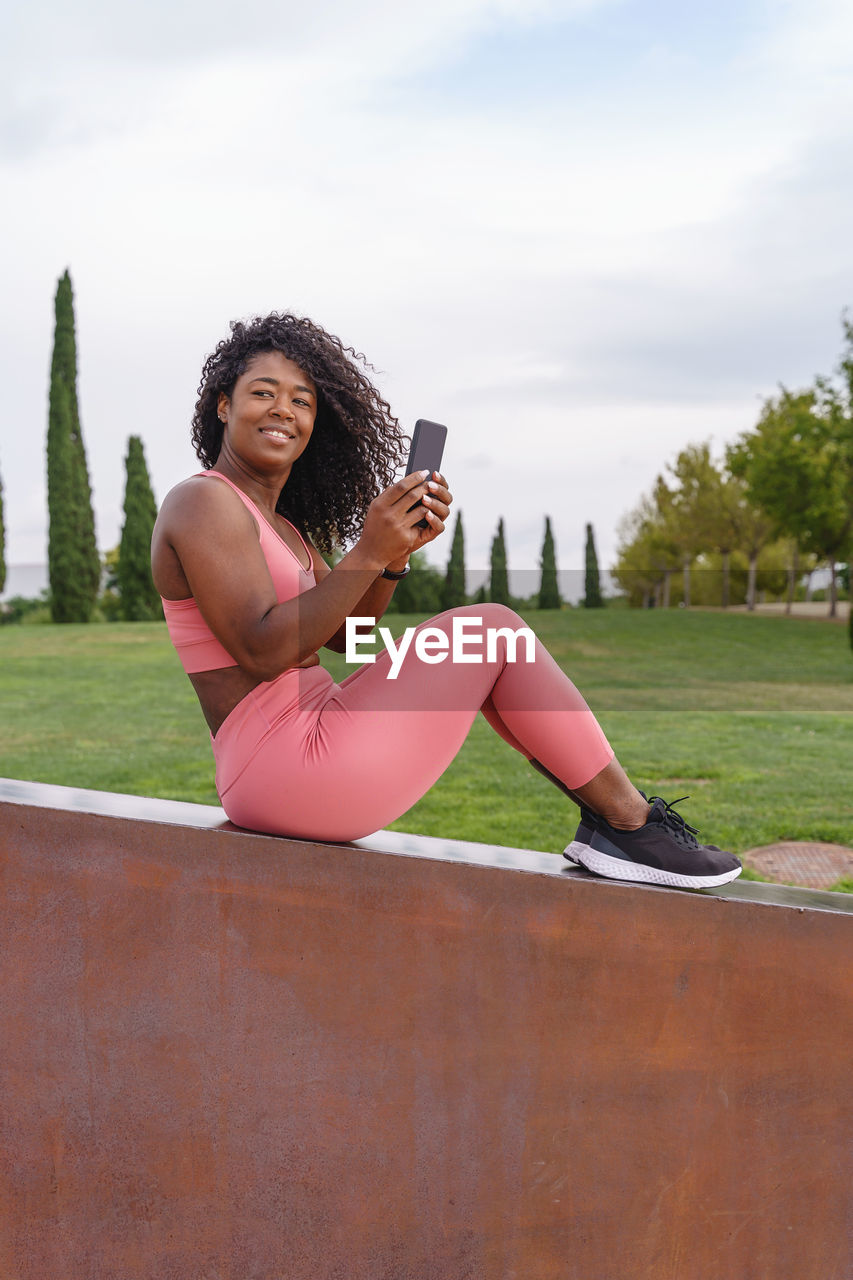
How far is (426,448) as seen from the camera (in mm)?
2154

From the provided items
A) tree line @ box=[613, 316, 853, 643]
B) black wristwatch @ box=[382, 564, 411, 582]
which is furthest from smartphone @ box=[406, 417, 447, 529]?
tree line @ box=[613, 316, 853, 643]

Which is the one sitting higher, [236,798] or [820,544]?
[820,544]

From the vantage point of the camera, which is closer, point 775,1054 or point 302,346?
point 775,1054

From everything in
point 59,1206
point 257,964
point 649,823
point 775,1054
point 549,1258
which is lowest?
point 549,1258

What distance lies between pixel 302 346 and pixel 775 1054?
1810 mm

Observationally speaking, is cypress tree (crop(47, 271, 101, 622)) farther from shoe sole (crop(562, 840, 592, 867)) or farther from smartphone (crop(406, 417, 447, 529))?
shoe sole (crop(562, 840, 592, 867))

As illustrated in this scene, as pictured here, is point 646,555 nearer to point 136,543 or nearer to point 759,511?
point 759,511

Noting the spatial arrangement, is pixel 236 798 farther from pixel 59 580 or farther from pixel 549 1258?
pixel 59 580

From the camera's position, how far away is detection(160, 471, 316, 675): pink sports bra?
2.18m

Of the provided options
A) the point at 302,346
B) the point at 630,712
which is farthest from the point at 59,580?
the point at 302,346

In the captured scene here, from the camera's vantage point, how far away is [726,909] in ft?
7.03

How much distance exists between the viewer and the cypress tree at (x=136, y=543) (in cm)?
2648

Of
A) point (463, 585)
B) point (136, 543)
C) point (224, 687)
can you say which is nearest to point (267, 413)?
point (224, 687)

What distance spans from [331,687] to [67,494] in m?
25.3
